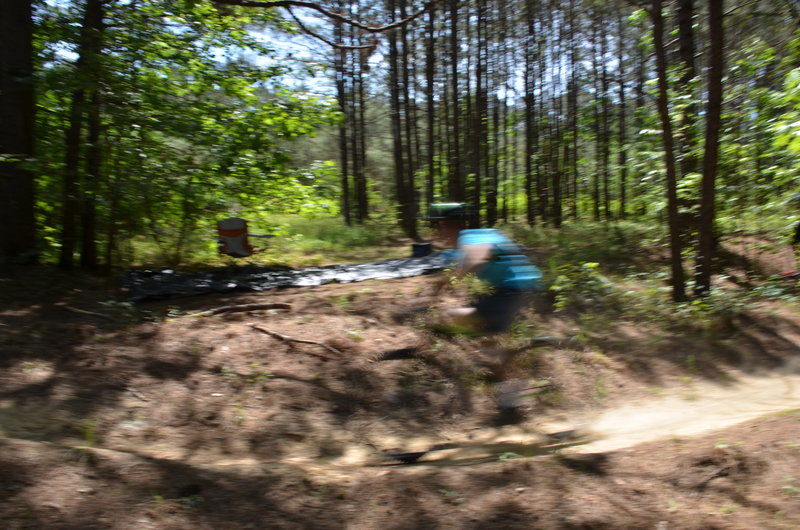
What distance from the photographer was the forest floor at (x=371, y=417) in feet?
11.3

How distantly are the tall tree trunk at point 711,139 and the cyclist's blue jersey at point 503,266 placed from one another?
4.95 meters

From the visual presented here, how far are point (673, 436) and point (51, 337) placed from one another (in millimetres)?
6693

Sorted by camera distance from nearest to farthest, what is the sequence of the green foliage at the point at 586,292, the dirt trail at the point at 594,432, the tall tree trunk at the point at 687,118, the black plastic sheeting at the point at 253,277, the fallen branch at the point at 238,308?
the dirt trail at the point at 594,432 → the fallen branch at the point at 238,308 → the black plastic sheeting at the point at 253,277 → the green foliage at the point at 586,292 → the tall tree trunk at the point at 687,118

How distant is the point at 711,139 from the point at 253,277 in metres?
8.17

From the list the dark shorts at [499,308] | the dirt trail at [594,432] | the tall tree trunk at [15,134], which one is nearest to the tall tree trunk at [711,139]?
the dirt trail at [594,432]

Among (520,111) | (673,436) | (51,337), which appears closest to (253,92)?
(51,337)

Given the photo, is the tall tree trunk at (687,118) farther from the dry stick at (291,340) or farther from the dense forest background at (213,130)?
the dry stick at (291,340)

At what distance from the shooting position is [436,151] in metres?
29.8

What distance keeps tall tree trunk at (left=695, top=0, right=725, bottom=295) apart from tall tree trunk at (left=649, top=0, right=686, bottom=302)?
0.34 meters

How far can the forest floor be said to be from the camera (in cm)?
344

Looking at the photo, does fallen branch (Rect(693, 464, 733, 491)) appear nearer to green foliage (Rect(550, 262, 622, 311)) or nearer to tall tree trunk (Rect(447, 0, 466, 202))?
green foliage (Rect(550, 262, 622, 311))

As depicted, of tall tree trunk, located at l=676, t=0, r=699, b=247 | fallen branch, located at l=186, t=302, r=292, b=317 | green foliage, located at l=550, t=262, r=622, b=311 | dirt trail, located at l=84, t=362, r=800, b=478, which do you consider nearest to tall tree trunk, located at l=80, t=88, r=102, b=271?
fallen branch, located at l=186, t=302, r=292, b=317

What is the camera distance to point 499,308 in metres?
5.32

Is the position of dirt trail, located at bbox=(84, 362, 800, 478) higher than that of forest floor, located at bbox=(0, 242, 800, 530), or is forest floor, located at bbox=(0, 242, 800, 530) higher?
forest floor, located at bbox=(0, 242, 800, 530)
